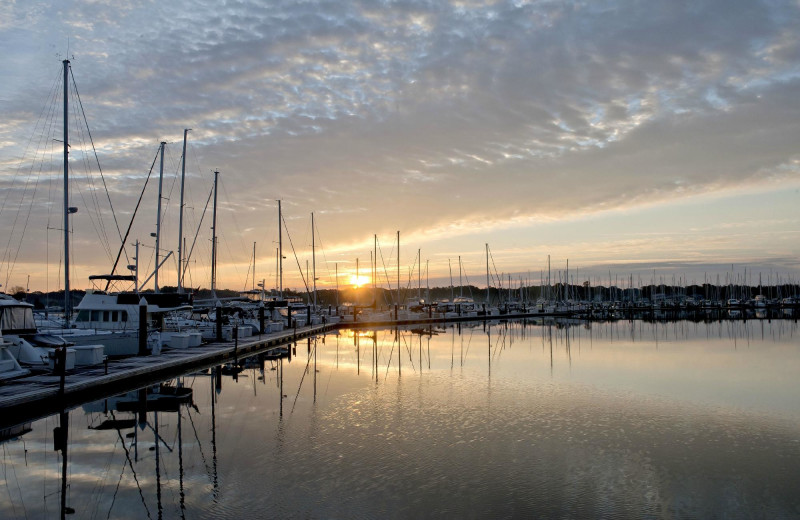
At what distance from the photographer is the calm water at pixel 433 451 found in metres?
11.0

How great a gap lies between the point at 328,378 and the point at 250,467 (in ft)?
49.5

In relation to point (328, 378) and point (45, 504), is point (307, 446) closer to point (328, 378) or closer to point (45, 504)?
point (45, 504)

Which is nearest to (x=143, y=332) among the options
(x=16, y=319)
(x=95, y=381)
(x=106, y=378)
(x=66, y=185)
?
(x=16, y=319)

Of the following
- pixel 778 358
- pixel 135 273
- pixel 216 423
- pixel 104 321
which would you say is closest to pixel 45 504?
pixel 216 423

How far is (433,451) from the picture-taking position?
14531 millimetres

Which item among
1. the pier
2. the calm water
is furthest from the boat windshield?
the calm water

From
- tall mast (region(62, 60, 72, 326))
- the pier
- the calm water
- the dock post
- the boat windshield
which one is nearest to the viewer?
the calm water

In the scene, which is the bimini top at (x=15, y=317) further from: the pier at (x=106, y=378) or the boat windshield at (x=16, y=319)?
the pier at (x=106, y=378)

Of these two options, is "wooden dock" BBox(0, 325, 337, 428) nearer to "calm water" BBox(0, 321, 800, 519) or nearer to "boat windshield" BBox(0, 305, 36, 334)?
"calm water" BBox(0, 321, 800, 519)

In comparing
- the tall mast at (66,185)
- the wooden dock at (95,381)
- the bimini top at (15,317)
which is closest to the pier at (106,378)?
the wooden dock at (95,381)

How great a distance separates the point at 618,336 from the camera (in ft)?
185

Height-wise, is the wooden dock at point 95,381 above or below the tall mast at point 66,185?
below

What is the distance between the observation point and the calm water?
36.0 ft

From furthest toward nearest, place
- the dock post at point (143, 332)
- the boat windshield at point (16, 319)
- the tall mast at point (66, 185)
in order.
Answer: the dock post at point (143, 332) < the tall mast at point (66, 185) < the boat windshield at point (16, 319)
